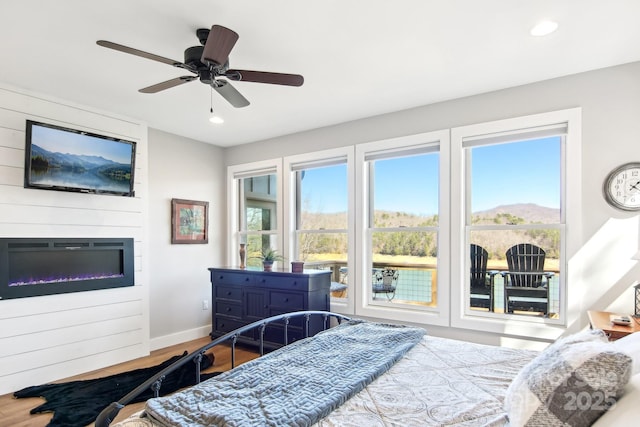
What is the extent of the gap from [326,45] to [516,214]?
2211 millimetres

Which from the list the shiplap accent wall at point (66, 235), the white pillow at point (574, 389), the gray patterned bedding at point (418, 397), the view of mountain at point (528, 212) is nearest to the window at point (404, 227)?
the view of mountain at point (528, 212)

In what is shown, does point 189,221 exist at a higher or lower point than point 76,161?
lower

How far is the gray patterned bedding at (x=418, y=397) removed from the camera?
4.14 ft

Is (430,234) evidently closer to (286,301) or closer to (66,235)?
(286,301)

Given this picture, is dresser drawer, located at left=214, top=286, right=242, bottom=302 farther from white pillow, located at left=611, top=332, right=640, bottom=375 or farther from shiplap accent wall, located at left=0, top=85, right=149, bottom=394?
white pillow, located at left=611, top=332, right=640, bottom=375

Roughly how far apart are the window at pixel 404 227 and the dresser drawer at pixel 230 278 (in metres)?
1.30

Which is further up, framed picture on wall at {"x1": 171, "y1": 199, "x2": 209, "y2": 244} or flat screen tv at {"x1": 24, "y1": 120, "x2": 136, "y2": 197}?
flat screen tv at {"x1": 24, "y1": 120, "x2": 136, "y2": 197}

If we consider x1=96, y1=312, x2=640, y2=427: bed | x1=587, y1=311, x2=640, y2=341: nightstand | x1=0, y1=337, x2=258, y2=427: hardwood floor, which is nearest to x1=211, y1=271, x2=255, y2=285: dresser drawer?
x1=0, y1=337, x2=258, y2=427: hardwood floor

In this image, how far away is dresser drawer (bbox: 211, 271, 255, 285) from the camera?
418cm

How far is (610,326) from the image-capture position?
2.20m

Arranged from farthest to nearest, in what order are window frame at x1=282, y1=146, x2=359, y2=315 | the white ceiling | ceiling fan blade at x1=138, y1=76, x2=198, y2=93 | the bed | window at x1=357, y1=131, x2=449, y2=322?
window frame at x1=282, y1=146, x2=359, y2=315 → window at x1=357, y1=131, x2=449, y2=322 → ceiling fan blade at x1=138, y1=76, x2=198, y2=93 → the white ceiling → the bed

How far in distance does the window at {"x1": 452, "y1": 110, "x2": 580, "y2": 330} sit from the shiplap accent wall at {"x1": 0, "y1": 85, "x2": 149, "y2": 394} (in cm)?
338

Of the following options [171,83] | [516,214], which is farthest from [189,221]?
[516,214]

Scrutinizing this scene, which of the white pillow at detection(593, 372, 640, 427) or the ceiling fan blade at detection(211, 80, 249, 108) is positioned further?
the ceiling fan blade at detection(211, 80, 249, 108)
